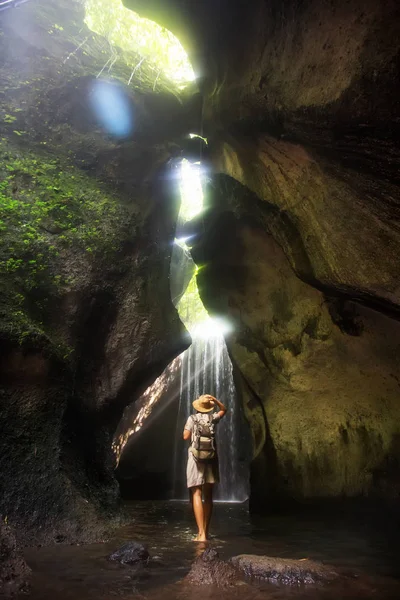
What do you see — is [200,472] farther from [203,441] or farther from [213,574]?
[213,574]

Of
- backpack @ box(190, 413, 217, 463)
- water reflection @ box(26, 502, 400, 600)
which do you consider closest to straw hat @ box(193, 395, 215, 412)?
backpack @ box(190, 413, 217, 463)

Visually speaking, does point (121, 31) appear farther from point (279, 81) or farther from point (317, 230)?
point (317, 230)

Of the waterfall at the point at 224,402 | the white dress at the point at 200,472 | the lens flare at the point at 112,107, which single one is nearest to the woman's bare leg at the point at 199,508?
the white dress at the point at 200,472

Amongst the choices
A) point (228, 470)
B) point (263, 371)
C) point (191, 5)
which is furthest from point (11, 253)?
point (228, 470)

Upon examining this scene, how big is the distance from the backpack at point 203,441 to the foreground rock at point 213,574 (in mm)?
1858

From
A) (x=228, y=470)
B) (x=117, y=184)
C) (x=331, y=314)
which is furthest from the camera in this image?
(x=228, y=470)

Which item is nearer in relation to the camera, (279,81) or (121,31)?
(279,81)

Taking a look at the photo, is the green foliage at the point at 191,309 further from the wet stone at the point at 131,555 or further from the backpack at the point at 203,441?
the wet stone at the point at 131,555

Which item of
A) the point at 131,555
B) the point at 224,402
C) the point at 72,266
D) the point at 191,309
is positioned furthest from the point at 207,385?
the point at 131,555

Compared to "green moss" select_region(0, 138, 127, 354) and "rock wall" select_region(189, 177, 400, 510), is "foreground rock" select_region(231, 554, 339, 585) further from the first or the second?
"rock wall" select_region(189, 177, 400, 510)

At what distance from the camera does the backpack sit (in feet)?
18.1

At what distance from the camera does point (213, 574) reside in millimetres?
3377

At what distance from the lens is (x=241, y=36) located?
712 cm

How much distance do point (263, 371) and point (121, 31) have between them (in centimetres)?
1107
